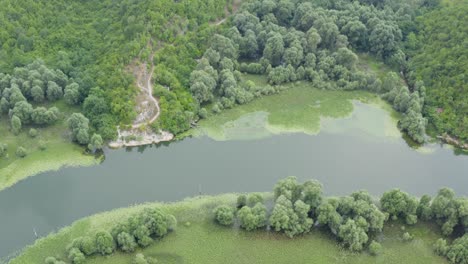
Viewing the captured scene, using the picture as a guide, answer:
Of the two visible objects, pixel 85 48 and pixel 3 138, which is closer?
pixel 3 138

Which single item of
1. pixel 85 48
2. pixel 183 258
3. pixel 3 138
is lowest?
pixel 183 258

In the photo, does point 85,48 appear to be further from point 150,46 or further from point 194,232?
point 194,232

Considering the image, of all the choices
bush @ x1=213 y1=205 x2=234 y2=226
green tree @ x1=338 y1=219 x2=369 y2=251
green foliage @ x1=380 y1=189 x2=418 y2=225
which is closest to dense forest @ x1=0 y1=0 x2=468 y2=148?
green foliage @ x1=380 y1=189 x2=418 y2=225

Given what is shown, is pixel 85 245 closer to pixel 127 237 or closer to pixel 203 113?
pixel 127 237

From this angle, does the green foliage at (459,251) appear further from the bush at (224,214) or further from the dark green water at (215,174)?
the bush at (224,214)

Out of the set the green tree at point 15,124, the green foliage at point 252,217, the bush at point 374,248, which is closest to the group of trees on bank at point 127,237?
the green foliage at point 252,217

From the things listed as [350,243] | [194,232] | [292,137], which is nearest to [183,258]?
[194,232]
